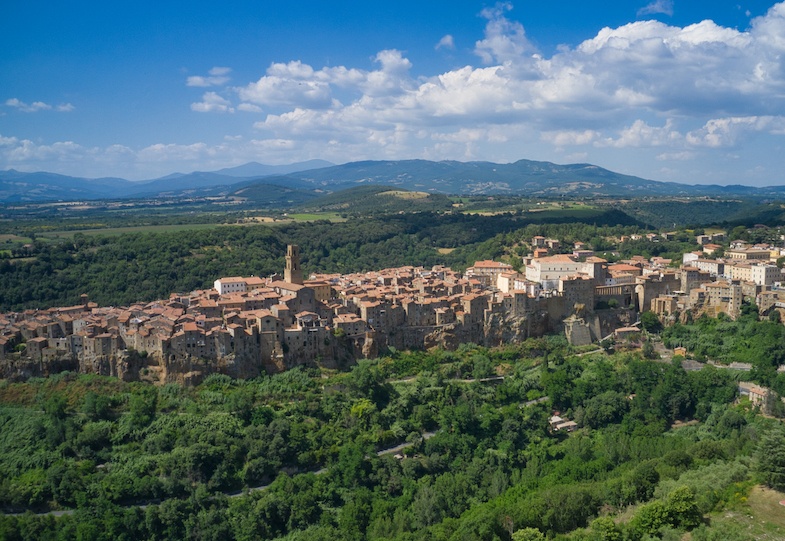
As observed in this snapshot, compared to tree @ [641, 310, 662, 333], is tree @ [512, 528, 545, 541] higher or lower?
lower

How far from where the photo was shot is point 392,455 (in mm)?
Result: 27047

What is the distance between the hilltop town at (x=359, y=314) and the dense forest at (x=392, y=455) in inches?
42.9

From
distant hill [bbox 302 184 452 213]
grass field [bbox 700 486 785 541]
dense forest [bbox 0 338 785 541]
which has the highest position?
distant hill [bbox 302 184 452 213]

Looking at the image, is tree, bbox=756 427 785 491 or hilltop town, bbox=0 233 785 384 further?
hilltop town, bbox=0 233 785 384

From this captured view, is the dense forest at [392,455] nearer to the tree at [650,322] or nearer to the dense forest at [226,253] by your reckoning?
the tree at [650,322]

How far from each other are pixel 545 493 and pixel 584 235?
140 ft

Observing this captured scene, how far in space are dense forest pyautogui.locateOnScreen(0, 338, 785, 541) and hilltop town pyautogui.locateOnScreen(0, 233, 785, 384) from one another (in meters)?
1.09

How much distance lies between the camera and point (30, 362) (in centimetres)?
2861

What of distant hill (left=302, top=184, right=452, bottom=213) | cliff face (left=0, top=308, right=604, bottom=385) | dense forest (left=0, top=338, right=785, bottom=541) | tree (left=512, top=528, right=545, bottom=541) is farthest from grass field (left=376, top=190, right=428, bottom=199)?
tree (left=512, top=528, right=545, bottom=541)

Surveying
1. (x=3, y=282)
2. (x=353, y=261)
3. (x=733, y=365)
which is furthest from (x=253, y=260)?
(x=733, y=365)

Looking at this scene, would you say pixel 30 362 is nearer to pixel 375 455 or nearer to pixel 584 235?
pixel 375 455

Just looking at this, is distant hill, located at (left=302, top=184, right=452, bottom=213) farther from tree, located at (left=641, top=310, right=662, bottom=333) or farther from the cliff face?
the cliff face

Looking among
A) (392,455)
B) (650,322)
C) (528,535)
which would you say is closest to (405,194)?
(650,322)

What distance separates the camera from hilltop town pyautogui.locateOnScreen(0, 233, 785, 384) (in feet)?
95.7
